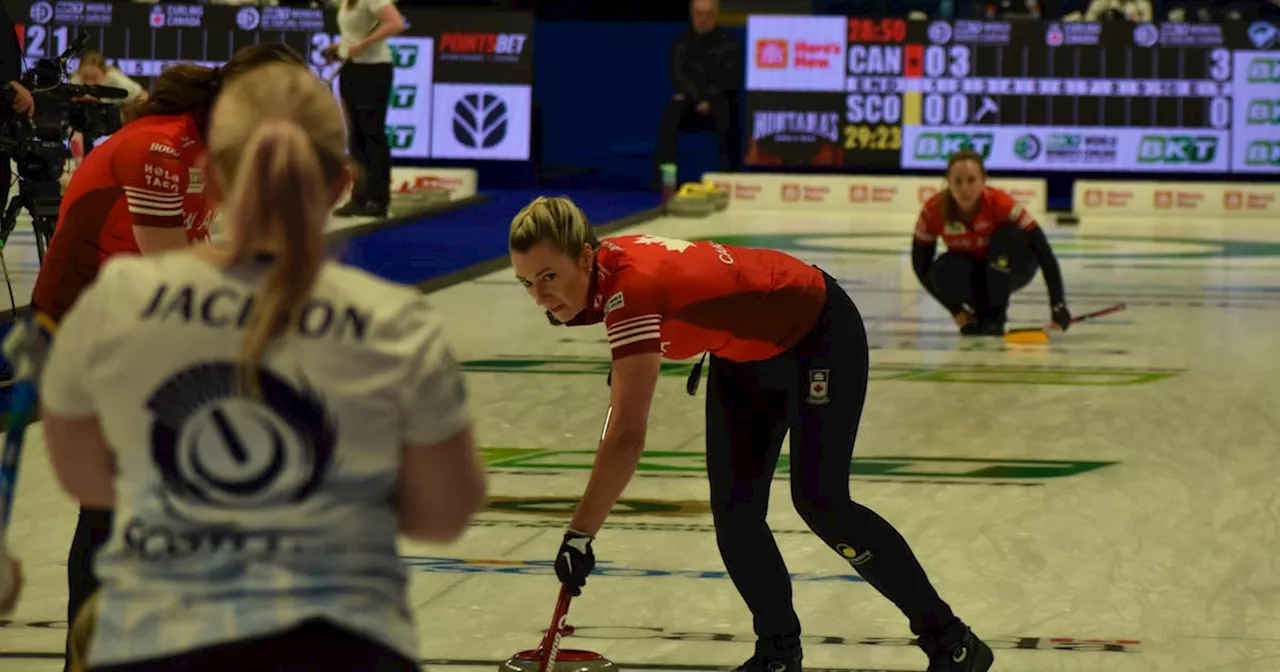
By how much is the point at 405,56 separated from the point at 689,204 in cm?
338

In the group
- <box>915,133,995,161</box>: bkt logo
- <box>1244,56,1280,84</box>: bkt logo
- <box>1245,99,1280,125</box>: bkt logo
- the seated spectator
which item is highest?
<box>1244,56,1280,84</box>: bkt logo

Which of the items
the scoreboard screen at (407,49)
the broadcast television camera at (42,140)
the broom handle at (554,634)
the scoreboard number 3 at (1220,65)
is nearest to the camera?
the broom handle at (554,634)

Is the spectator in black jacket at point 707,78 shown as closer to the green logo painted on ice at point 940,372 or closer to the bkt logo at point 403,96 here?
the bkt logo at point 403,96

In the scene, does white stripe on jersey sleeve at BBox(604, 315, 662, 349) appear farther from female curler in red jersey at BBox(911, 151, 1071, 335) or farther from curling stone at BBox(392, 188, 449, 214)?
curling stone at BBox(392, 188, 449, 214)

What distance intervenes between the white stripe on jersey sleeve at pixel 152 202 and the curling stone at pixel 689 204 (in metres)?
14.3

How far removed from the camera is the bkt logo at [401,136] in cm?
2014

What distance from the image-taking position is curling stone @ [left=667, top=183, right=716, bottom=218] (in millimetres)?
18641

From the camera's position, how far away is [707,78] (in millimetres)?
20312

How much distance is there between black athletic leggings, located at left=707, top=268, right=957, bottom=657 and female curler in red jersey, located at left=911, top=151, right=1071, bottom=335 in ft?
20.3

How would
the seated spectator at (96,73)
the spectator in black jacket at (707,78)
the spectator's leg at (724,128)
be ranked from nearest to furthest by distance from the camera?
the seated spectator at (96,73) → the spectator in black jacket at (707,78) → the spectator's leg at (724,128)

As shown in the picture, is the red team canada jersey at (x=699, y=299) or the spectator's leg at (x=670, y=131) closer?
the red team canada jersey at (x=699, y=299)

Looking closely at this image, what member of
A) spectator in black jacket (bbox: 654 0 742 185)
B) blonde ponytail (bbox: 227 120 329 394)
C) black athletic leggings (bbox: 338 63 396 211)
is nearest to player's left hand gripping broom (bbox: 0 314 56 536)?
Answer: blonde ponytail (bbox: 227 120 329 394)

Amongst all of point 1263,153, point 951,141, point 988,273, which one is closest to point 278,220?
point 988,273

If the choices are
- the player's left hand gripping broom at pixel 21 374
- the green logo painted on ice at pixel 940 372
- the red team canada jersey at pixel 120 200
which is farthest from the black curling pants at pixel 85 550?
the green logo painted on ice at pixel 940 372
